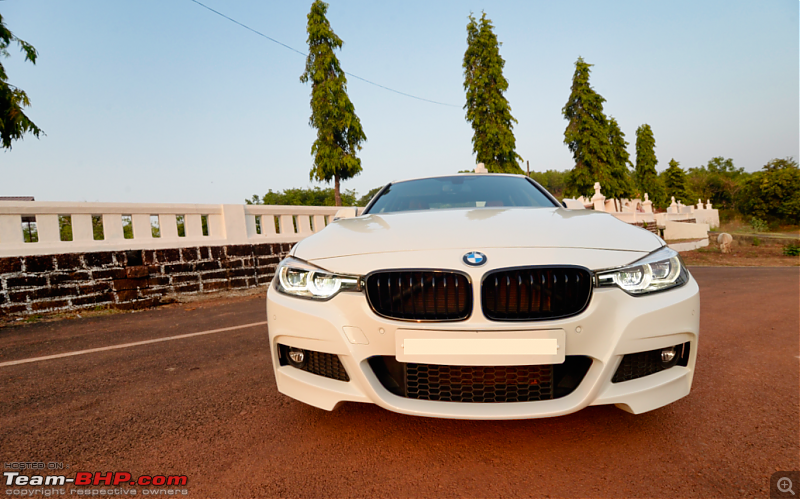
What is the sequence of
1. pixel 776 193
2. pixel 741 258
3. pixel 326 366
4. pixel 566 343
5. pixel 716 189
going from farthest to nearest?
pixel 716 189, pixel 776 193, pixel 741 258, pixel 326 366, pixel 566 343

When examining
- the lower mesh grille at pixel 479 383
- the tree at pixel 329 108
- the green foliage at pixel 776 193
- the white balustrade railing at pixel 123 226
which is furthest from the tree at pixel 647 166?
the lower mesh grille at pixel 479 383

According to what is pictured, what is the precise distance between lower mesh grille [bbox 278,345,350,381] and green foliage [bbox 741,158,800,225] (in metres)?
60.9

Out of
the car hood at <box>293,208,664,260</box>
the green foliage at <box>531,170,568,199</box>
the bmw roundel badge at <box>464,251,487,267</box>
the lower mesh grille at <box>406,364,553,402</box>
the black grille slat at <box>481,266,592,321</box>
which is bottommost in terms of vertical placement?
the lower mesh grille at <box>406,364,553,402</box>

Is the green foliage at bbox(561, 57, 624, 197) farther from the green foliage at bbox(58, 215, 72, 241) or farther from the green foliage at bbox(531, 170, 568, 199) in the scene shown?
the green foliage at bbox(531, 170, 568, 199)

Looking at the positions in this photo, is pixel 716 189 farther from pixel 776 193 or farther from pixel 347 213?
pixel 347 213

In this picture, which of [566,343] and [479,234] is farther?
[479,234]

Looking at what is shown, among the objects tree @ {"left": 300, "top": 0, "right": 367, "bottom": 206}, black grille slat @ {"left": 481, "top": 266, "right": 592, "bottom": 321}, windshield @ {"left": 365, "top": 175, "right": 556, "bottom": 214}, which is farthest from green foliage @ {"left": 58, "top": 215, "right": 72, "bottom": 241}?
tree @ {"left": 300, "top": 0, "right": 367, "bottom": 206}

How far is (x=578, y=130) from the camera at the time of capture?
103 ft

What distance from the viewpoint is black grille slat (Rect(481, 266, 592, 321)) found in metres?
1.73

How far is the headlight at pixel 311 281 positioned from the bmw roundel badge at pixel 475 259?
1.52 feet

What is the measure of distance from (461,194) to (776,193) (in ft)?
200

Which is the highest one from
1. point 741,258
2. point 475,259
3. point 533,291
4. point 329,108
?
point 329,108

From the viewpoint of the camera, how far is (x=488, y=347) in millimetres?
1668

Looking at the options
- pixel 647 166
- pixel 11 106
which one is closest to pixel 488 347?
pixel 11 106
